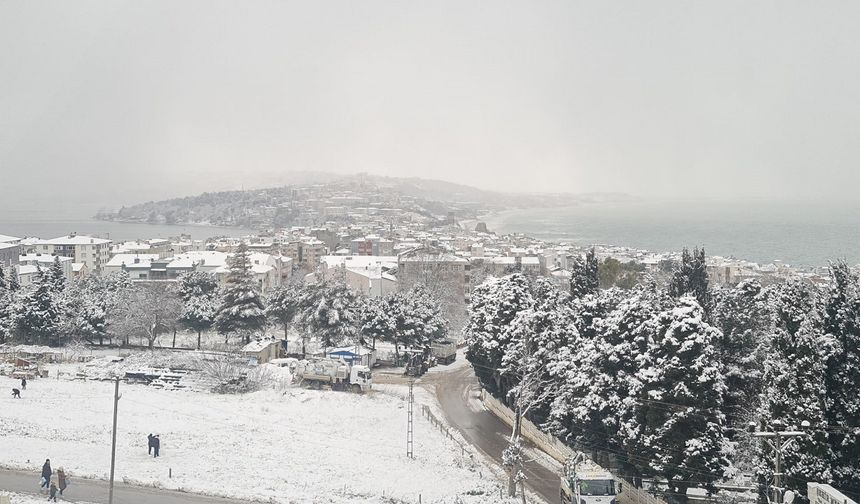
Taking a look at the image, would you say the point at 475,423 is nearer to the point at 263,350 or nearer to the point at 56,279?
the point at 263,350

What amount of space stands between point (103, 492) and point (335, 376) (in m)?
12.2

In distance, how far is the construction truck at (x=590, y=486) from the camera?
13.6 m

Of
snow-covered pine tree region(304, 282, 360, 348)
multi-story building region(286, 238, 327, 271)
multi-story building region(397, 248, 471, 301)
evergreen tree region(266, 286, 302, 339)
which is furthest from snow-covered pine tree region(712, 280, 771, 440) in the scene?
multi-story building region(286, 238, 327, 271)

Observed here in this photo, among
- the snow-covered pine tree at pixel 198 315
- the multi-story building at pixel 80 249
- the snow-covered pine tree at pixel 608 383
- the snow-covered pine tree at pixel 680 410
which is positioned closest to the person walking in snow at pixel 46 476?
the snow-covered pine tree at pixel 608 383

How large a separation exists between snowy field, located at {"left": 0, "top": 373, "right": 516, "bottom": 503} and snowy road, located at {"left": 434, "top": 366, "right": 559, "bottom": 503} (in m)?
0.98

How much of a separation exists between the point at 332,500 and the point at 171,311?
70.5 ft

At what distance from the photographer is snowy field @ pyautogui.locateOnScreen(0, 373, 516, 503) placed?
14547 millimetres

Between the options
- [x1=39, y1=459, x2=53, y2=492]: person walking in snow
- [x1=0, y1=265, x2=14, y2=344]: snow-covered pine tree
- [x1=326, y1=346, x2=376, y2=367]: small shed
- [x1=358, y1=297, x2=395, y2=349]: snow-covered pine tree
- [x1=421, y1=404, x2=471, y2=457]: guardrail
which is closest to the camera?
[x1=39, y1=459, x2=53, y2=492]: person walking in snow

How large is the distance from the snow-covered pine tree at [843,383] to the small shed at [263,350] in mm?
20443

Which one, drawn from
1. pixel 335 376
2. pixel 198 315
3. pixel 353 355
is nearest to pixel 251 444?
pixel 335 376

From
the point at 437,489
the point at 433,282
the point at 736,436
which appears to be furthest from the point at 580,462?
the point at 433,282

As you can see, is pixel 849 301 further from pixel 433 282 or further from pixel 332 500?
pixel 433 282

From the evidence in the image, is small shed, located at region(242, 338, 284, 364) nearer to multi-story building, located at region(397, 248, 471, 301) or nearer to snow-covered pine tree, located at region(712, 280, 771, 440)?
snow-covered pine tree, located at region(712, 280, 771, 440)

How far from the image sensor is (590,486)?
44.9 ft
